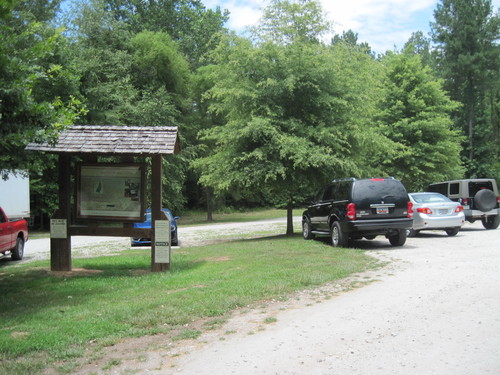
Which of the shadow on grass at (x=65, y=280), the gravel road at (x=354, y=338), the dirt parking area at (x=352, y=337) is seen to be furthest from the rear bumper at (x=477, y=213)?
the shadow on grass at (x=65, y=280)

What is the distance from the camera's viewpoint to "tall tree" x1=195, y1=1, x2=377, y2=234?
57.4ft

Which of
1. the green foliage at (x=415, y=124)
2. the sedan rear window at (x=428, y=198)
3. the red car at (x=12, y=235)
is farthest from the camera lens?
the green foliage at (x=415, y=124)

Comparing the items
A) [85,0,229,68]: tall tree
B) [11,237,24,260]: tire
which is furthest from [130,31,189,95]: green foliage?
[11,237,24,260]: tire

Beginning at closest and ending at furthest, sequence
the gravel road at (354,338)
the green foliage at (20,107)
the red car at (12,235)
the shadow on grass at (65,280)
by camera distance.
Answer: the gravel road at (354,338)
the green foliage at (20,107)
the shadow on grass at (65,280)
the red car at (12,235)

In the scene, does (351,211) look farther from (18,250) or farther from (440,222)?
(18,250)

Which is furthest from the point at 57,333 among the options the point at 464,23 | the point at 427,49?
the point at 427,49

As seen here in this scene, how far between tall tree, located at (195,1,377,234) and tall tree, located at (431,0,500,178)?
3336cm

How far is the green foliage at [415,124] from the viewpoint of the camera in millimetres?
28047

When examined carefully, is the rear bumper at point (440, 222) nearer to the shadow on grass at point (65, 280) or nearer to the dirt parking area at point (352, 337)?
the dirt parking area at point (352, 337)

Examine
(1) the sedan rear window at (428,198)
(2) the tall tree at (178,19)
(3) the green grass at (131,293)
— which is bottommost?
(3) the green grass at (131,293)

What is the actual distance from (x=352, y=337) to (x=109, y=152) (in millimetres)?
7097

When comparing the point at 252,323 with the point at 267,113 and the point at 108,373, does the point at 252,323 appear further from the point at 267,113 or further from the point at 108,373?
the point at 267,113

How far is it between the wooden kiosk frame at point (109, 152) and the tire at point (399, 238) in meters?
7.19

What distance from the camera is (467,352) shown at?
4.88 meters
